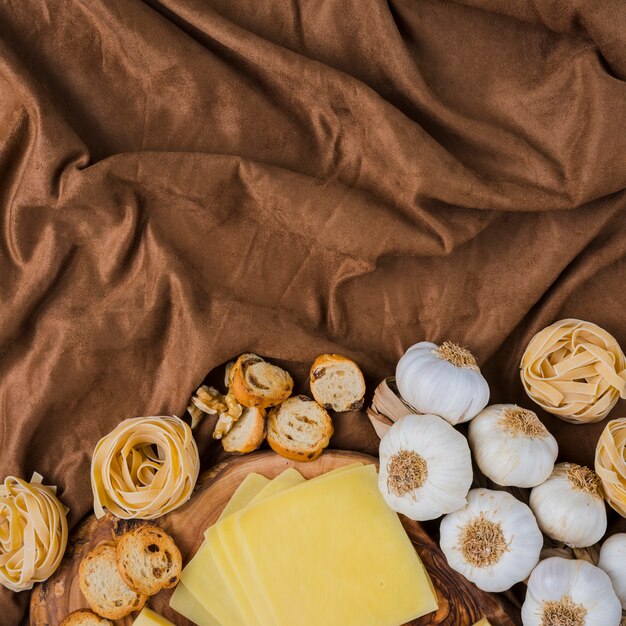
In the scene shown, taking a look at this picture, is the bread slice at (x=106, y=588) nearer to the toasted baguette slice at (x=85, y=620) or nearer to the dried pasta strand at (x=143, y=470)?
the toasted baguette slice at (x=85, y=620)

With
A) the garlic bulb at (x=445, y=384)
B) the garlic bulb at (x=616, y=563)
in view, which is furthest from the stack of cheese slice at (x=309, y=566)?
the garlic bulb at (x=616, y=563)

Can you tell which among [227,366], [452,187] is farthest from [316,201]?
[227,366]

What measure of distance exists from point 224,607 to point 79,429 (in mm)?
740

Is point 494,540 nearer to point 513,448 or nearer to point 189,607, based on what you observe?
point 513,448

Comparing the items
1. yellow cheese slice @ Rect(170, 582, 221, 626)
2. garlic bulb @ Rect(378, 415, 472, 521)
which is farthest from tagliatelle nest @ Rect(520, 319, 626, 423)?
yellow cheese slice @ Rect(170, 582, 221, 626)

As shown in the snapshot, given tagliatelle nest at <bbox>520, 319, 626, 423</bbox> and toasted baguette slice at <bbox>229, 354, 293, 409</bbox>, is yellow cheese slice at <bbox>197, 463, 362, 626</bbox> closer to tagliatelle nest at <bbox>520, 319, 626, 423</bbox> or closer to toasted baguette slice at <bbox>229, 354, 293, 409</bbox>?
toasted baguette slice at <bbox>229, 354, 293, 409</bbox>

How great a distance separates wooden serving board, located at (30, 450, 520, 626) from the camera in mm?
2057

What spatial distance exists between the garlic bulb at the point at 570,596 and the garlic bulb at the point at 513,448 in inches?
9.6

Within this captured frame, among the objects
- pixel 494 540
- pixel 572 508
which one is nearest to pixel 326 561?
pixel 494 540

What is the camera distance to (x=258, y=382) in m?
2.17

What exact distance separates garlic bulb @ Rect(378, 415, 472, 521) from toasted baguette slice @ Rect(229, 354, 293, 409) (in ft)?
1.35

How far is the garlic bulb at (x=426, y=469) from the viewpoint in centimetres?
192

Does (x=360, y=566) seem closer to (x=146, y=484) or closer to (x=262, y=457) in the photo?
(x=262, y=457)

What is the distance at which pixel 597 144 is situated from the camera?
6.95 feet
